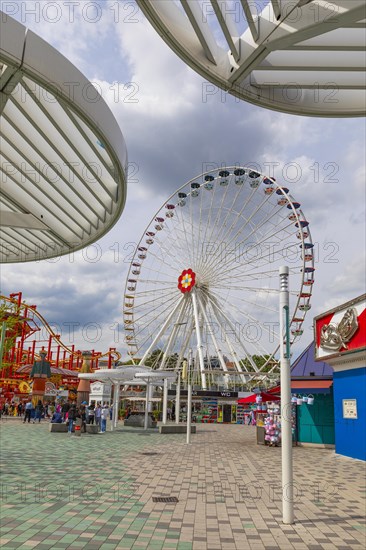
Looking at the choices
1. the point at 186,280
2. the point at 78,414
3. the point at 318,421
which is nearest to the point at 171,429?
the point at 78,414

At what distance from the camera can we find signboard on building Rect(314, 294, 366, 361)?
14352mm

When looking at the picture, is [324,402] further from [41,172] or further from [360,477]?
[41,172]

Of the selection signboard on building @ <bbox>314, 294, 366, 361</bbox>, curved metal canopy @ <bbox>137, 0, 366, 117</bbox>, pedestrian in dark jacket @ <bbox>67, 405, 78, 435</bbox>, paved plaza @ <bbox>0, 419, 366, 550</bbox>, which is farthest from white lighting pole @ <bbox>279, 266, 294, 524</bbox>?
pedestrian in dark jacket @ <bbox>67, 405, 78, 435</bbox>

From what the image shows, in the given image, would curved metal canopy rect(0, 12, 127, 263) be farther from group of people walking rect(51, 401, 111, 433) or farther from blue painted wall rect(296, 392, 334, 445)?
blue painted wall rect(296, 392, 334, 445)

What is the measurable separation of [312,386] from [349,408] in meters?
3.84

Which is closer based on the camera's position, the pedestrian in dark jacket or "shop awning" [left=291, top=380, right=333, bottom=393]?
"shop awning" [left=291, top=380, right=333, bottom=393]

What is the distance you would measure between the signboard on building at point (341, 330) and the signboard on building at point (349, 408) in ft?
Answer: 5.09

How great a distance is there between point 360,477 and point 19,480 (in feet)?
26.0

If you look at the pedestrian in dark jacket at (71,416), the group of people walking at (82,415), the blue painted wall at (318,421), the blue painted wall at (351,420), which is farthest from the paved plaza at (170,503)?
the group of people walking at (82,415)

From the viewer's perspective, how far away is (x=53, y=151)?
8.89 meters

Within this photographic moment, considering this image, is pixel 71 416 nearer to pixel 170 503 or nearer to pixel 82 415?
pixel 82 415

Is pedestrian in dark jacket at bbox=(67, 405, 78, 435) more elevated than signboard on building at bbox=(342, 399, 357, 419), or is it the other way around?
signboard on building at bbox=(342, 399, 357, 419)

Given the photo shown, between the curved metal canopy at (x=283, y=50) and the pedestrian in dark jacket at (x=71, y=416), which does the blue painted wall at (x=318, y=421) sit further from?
the curved metal canopy at (x=283, y=50)

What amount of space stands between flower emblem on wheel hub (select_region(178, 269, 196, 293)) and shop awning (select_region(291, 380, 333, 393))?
12244 millimetres
